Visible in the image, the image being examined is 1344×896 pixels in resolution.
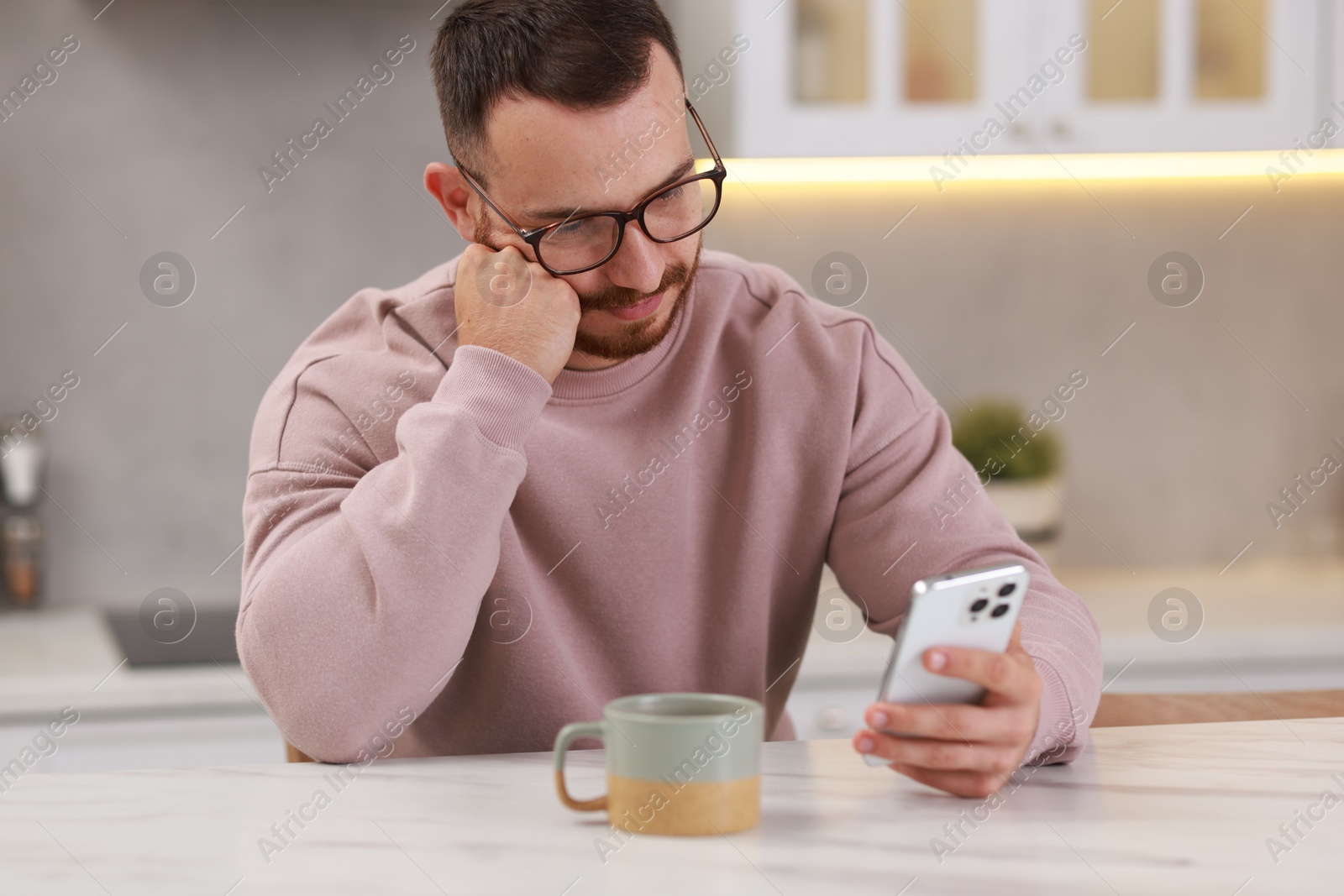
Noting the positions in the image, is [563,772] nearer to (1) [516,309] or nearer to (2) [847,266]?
(1) [516,309]

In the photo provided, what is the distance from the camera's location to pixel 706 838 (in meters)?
0.66

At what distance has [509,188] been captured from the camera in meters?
1.07

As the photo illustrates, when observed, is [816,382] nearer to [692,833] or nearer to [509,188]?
[509,188]

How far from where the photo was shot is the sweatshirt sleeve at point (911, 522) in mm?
987

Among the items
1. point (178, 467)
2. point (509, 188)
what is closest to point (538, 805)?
point (509, 188)

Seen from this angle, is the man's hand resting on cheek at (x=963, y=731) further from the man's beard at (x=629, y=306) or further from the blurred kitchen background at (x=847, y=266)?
the blurred kitchen background at (x=847, y=266)

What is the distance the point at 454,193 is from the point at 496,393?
0.99ft

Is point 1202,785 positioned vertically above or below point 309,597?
below

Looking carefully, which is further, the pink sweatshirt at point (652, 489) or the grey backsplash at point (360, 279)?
the grey backsplash at point (360, 279)

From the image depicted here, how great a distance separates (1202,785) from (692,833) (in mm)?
340

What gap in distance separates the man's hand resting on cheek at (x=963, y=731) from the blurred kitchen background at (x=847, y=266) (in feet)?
3.86

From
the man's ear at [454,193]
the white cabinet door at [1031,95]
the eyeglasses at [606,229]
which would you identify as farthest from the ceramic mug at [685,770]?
the white cabinet door at [1031,95]

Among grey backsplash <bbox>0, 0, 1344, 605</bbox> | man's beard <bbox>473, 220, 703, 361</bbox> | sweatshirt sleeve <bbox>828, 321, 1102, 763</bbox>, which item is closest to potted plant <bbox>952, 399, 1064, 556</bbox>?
grey backsplash <bbox>0, 0, 1344, 605</bbox>

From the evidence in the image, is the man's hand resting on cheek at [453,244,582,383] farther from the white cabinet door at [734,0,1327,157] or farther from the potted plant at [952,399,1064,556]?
the potted plant at [952,399,1064,556]
